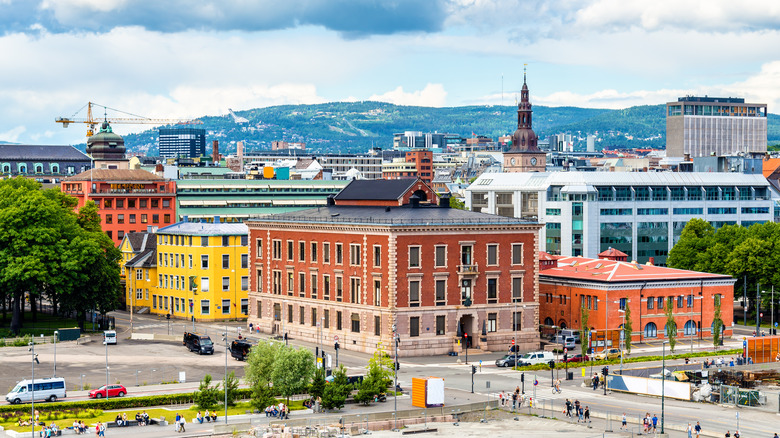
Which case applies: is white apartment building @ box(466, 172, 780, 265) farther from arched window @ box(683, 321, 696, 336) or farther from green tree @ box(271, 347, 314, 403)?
green tree @ box(271, 347, 314, 403)

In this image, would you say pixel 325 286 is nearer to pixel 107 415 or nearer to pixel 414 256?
pixel 414 256

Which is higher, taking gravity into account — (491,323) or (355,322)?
(355,322)

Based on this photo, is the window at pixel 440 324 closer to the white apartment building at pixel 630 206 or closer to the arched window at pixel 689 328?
the arched window at pixel 689 328

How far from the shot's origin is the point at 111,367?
10994 cm

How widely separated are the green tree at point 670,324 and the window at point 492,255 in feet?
60.3

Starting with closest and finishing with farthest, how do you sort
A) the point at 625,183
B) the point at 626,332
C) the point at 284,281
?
the point at 626,332 → the point at 284,281 → the point at 625,183

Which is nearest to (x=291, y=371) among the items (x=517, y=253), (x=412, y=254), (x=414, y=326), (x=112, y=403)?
(x=112, y=403)

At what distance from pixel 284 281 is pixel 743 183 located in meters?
92.2

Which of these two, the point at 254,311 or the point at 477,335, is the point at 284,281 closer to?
the point at 254,311

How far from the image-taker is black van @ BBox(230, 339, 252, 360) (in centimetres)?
11374

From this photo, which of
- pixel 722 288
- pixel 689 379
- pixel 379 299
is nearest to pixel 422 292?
pixel 379 299

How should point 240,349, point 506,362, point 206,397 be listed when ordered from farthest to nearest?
point 240,349
point 506,362
point 206,397

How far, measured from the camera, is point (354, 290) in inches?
4845

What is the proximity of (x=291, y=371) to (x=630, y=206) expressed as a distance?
102744mm
